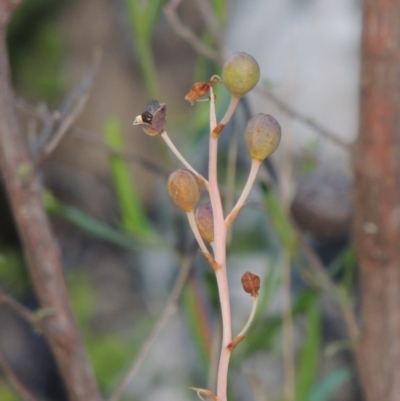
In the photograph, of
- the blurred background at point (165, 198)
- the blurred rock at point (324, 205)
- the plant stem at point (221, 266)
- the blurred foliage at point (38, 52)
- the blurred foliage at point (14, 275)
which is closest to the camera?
the plant stem at point (221, 266)

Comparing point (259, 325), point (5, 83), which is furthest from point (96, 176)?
point (5, 83)

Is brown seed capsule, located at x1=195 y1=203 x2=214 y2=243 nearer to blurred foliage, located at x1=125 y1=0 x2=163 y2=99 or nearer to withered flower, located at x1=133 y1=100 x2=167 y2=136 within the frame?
withered flower, located at x1=133 y1=100 x2=167 y2=136

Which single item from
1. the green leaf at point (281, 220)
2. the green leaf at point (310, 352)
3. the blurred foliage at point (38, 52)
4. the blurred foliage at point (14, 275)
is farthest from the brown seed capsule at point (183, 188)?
the blurred foliage at point (38, 52)

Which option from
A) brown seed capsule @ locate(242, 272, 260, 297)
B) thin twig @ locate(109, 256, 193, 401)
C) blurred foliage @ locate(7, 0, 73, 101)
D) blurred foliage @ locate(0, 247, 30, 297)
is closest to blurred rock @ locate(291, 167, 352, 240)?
thin twig @ locate(109, 256, 193, 401)

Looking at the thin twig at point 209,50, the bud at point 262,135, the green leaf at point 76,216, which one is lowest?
the green leaf at point 76,216

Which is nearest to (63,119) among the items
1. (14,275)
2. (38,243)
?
(38,243)

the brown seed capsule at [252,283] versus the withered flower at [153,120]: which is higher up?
the withered flower at [153,120]

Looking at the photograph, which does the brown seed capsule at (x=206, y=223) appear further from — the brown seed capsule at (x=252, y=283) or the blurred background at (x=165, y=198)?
the blurred background at (x=165, y=198)
